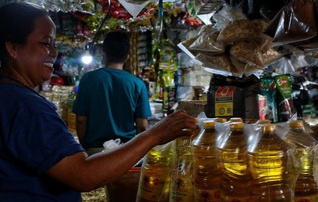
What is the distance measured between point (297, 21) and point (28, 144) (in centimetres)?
99

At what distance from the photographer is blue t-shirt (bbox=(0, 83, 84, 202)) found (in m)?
1.04

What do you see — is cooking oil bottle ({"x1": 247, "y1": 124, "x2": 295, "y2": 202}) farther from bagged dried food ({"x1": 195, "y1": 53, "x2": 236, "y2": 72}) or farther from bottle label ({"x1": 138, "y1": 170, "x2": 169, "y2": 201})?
bagged dried food ({"x1": 195, "y1": 53, "x2": 236, "y2": 72})

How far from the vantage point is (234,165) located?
114 centimetres

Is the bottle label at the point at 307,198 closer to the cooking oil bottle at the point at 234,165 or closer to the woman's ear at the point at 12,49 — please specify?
the cooking oil bottle at the point at 234,165

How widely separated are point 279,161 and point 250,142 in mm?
106

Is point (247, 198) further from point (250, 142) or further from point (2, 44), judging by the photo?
point (2, 44)

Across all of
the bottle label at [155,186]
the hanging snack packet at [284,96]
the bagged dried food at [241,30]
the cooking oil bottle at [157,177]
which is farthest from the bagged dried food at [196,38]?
the bottle label at [155,186]

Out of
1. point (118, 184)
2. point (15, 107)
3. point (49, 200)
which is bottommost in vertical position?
point (118, 184)

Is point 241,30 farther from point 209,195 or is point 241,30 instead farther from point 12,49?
point 12,49

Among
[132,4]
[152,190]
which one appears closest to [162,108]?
[132,4]

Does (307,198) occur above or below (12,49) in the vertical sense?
below

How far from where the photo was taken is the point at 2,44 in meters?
1.19

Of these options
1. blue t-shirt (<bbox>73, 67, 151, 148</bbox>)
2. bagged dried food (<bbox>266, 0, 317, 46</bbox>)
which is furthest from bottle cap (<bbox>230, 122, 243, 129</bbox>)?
blue t-shirt (<bbox>73, 67, 151, 148</bbox>)

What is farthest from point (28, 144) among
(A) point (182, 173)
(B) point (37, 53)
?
(A) point (182, 173)
